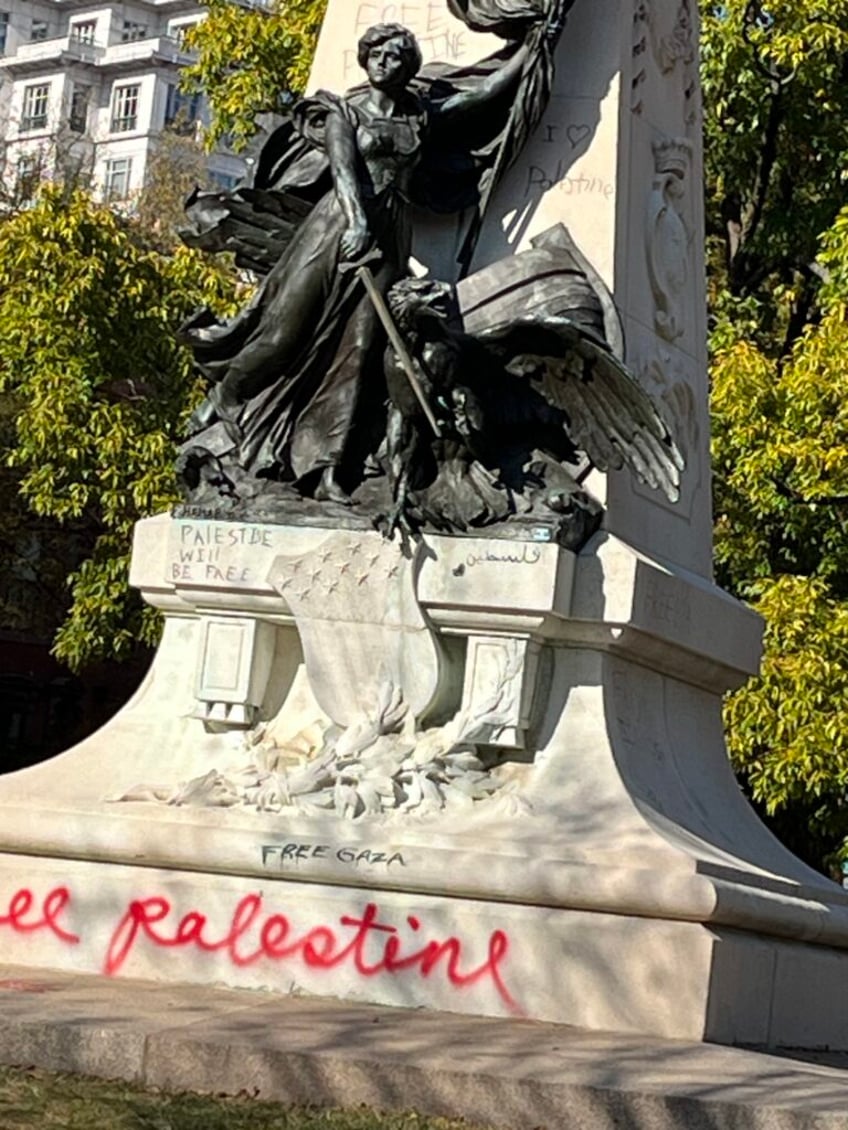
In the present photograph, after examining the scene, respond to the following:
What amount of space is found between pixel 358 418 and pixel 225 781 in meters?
1.69

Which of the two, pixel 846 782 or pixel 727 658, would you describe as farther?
pixel 846 782

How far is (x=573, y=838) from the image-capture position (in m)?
9.69

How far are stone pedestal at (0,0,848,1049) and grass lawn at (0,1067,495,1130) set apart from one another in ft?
7.14

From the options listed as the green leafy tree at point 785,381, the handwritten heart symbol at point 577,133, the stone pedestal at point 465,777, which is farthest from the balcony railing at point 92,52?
the stone pedestal at point 465,777

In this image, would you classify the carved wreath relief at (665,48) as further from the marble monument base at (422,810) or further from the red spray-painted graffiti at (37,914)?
the red spray-painted graffiti at (37,914)

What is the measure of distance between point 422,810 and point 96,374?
417 inches

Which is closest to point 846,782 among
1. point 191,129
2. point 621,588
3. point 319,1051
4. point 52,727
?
point 621,588

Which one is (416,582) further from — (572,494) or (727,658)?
(727,658)

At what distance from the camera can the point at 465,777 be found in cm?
1005

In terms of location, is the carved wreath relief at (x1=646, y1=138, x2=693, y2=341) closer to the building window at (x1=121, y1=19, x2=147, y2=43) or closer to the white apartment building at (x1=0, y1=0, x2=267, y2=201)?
the white apartment building at (x1=0, y1=0, x2=267, y2=201)

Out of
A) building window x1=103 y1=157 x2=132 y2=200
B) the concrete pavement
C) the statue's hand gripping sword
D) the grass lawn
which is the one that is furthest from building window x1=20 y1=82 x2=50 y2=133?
the grass lawn

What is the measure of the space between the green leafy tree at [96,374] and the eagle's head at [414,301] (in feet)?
29.1

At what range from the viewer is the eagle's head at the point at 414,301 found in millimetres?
10336

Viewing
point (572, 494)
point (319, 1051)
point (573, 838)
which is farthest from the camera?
point (572, 494)
